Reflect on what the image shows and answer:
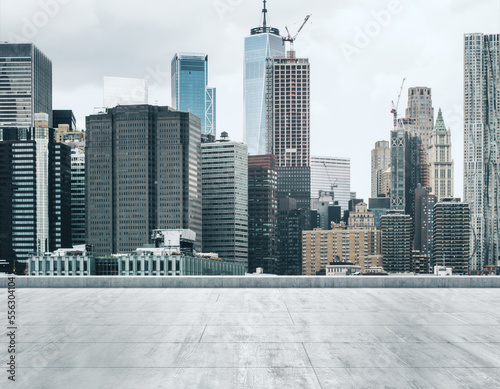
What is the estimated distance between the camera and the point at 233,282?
5522cm

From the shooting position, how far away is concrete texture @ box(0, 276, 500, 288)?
54.9 m

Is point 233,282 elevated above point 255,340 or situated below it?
above

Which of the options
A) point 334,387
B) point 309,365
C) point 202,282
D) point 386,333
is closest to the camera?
point 334,387

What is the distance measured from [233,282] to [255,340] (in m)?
19.3

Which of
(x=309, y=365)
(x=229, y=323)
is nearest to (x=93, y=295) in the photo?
(x=229, y=323)

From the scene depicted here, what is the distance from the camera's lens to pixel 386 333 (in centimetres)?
3759

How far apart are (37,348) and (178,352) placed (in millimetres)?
6568

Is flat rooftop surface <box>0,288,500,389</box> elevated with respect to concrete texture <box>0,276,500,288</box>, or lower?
lower

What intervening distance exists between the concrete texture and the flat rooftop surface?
3.26 metres

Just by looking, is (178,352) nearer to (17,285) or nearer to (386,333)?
(386,333)

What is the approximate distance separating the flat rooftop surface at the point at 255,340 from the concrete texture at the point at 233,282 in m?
3.26

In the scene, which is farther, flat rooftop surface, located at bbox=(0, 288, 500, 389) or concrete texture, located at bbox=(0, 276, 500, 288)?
concrete texture, located at bbox=(0, 276, 500, 288)

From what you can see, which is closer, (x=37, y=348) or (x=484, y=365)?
(x=484, y=365)

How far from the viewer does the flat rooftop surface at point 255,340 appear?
98.1 feet
